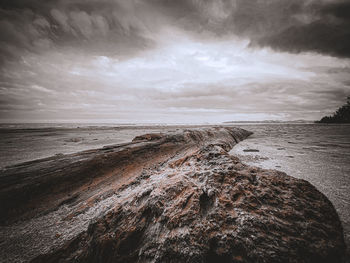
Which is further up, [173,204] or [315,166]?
[173,204]

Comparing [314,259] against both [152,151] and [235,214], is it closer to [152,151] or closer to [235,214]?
[235,214]

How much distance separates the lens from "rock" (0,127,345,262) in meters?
1.27

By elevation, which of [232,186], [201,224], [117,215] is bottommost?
[117,215]

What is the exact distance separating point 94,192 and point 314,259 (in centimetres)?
349

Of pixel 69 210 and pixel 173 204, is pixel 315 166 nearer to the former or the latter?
pixel 173 204

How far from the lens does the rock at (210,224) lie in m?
1.27

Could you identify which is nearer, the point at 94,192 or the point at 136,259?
the point at 136,259

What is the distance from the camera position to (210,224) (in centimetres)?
146

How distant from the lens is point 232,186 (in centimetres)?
185

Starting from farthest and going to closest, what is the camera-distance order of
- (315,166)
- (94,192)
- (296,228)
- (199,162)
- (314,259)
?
(315,166), (94,192), (199,162), (296,228), (314,259)

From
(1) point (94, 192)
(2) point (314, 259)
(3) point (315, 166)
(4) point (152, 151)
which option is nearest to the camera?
(2) point (314, 259)

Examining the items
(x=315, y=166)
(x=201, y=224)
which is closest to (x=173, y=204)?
(x=201, y=224)

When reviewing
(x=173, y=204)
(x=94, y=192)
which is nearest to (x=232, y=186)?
(x=173, y=204)

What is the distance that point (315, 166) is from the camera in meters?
4.25
